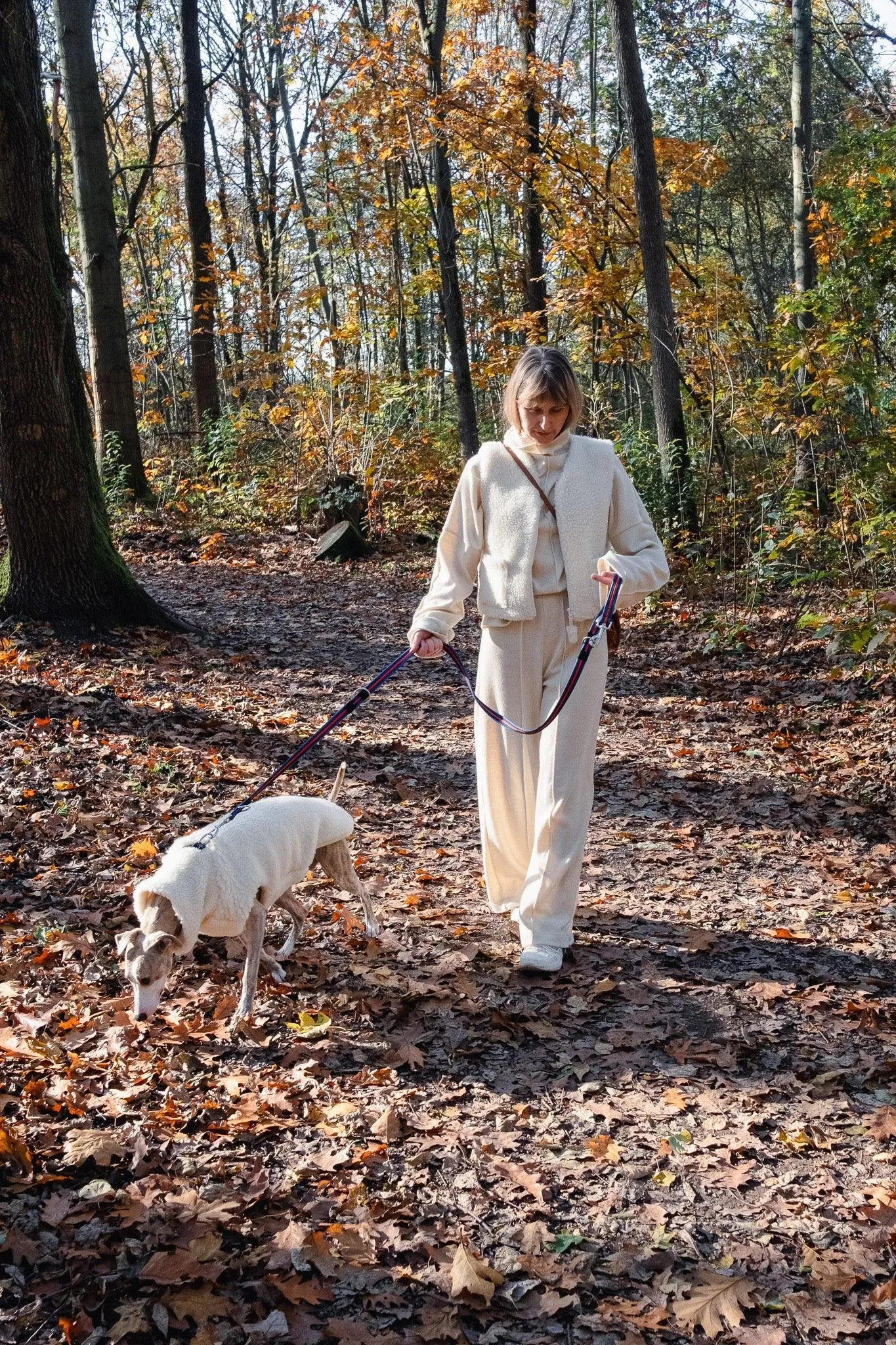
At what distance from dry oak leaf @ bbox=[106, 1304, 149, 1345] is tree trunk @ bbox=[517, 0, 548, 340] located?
46.7 feet

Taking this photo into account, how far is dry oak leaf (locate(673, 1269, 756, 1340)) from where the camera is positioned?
2.57 m

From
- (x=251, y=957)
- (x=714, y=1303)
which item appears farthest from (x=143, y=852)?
(x=714, y=1303)

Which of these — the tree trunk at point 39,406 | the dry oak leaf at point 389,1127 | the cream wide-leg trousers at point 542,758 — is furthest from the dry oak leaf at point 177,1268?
the tree trunk at point 39,406

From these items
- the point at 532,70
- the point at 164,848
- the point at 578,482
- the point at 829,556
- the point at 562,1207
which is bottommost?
the point at 562,1207

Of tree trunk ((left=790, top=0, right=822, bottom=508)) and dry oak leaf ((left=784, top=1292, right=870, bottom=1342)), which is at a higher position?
tree trunk ((left=790, top=0, right=822, bottom=508))

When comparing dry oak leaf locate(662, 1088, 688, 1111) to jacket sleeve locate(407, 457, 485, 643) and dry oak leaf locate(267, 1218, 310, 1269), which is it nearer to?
dry oak leaf locate(267, 1218, 310, 1269)

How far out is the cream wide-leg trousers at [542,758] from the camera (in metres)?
4.22

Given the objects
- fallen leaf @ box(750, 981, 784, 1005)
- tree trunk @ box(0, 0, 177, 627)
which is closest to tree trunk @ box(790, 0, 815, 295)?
tree trunk @ box(0, 0, 177, 627)

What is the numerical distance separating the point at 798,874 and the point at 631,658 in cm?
458

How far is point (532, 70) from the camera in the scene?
1546 centimetres

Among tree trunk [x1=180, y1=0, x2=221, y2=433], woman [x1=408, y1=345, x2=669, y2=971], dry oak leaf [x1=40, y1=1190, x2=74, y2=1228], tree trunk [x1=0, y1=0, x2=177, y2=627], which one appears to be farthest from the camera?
tree trunk [x1=180, y1=0, x2=221, y2=433]

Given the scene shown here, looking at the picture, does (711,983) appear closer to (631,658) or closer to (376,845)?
(376,845)

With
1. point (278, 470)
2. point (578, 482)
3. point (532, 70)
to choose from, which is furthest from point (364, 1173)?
point (532, 70)

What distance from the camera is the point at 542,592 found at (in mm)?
4219
